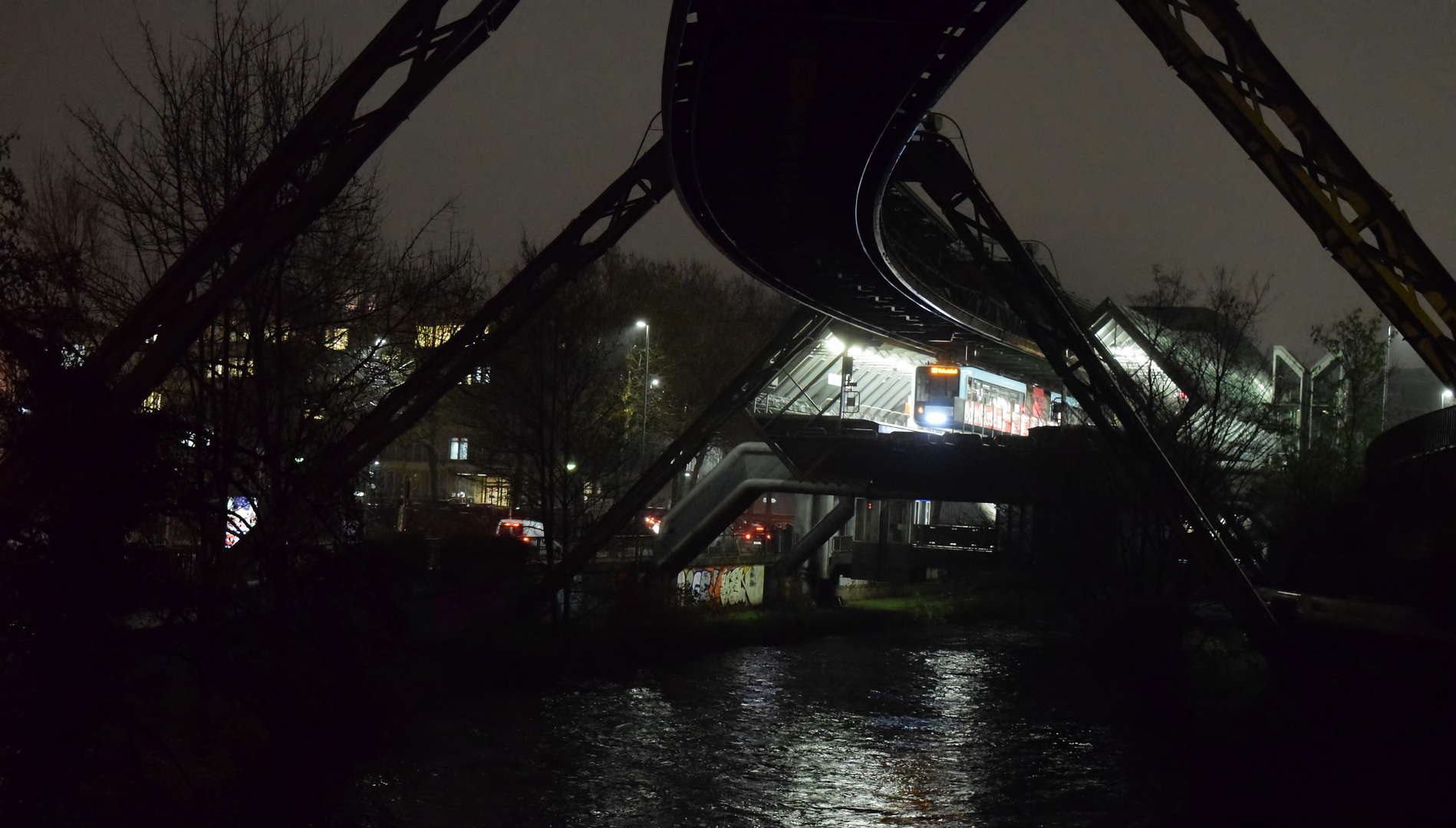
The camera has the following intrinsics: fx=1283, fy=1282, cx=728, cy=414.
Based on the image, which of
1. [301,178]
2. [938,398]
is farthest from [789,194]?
[938,398]

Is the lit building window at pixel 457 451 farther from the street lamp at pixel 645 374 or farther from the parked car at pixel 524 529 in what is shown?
the parked car at pixel 524 529

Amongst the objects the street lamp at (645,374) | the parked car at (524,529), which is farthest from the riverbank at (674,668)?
the street lamp at (645,374)

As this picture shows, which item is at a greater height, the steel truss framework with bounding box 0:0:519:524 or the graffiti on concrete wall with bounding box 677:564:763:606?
the steel truss framework with bounding box 0:0:519:524

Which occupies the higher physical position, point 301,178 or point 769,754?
point 301,178

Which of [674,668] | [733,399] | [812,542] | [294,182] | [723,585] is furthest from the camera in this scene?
[812,542]

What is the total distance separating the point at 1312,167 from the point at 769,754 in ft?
37.1

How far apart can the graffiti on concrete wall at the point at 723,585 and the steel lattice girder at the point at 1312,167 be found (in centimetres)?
2328

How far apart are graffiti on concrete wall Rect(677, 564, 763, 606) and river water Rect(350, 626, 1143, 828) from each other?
22.4 ft

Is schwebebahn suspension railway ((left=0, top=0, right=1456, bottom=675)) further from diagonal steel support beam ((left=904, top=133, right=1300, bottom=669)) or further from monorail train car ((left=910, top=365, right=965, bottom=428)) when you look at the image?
monorail train car ((left=910, top=365, right=965, bottom=428))

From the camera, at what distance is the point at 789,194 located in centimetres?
1750

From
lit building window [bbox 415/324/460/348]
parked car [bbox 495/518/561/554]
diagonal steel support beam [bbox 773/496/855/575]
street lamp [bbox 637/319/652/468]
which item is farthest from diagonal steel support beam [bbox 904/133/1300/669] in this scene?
street lamp [bbox 637/319/652/468]

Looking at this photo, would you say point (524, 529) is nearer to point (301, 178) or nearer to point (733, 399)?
point (733, 399)

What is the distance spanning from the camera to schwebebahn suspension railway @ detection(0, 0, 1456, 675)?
1020cm

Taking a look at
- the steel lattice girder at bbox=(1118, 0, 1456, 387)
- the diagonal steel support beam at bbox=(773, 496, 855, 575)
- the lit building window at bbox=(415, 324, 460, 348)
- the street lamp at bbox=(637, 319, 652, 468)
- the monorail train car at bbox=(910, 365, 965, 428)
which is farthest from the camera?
the street lamp at bbox=(637, 319, 652, 468)
